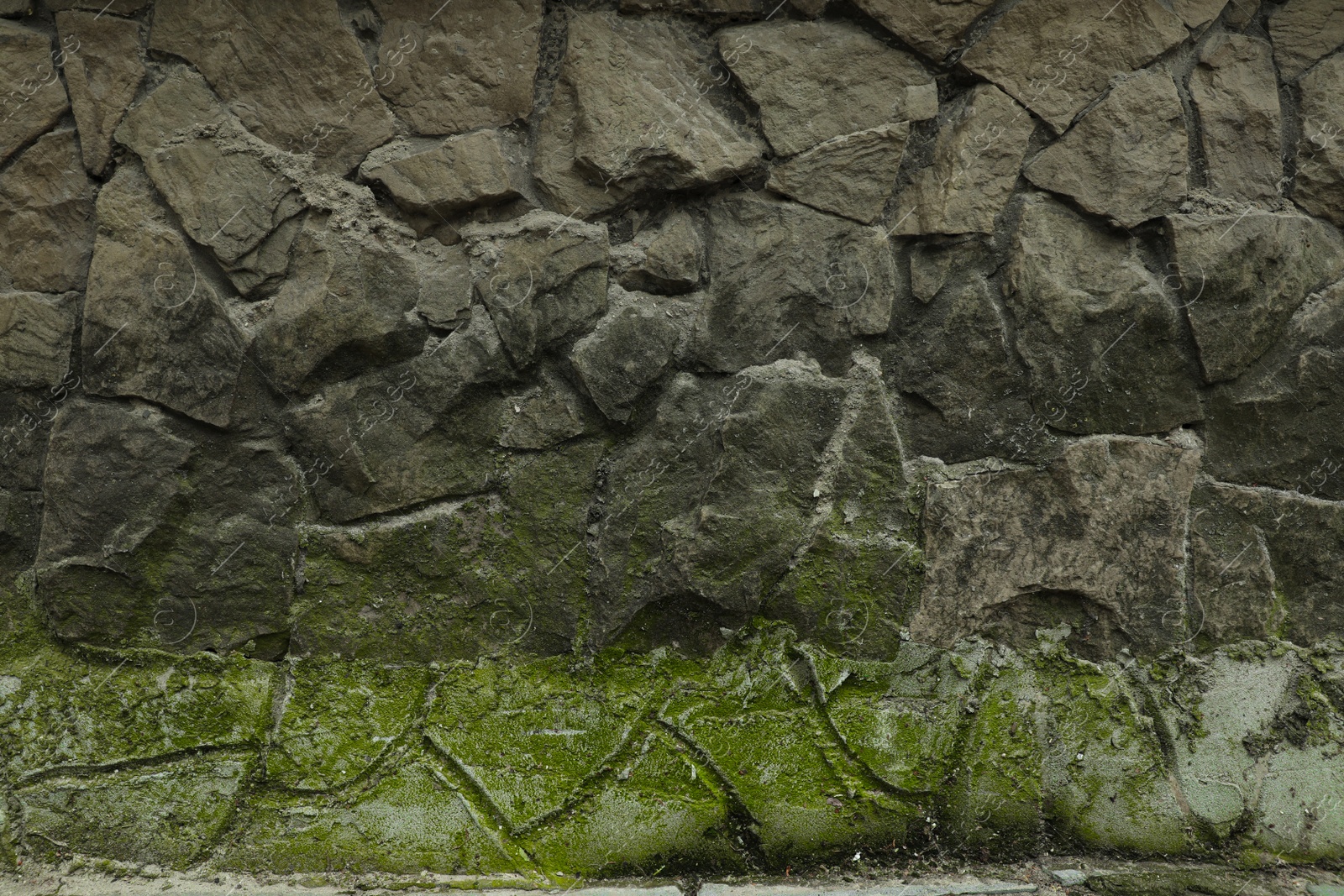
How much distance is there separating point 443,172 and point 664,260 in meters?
0.59

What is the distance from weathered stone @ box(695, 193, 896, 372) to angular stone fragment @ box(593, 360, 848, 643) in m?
0.10

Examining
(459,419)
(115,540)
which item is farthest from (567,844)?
(115,540)

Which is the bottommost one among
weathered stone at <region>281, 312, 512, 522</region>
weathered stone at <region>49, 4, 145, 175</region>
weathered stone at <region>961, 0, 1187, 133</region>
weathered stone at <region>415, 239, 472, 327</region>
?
weathered stone at <region>281, 312, 512, 522</region>

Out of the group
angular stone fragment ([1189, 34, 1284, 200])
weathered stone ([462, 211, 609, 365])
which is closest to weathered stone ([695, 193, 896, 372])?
weathered stone ([462, 211, 609, 365])

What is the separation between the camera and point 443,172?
243cm

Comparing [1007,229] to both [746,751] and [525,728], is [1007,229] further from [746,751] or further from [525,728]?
[525,728]

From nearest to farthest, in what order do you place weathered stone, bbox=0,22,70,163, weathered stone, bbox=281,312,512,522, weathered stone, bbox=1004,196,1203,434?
weathered stone, bbox=0,22,70,163 → weathered stone, bbox=281,312,512,522 → weathered stone, bbox=1004,196,1203,434

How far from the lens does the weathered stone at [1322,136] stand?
259cm

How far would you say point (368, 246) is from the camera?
242 centimetres

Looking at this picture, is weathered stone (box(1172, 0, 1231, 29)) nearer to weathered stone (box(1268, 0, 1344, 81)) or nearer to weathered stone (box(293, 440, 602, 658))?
weathered stone (box(1268, 0, 1344, 81))

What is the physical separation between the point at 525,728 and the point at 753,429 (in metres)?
0.96

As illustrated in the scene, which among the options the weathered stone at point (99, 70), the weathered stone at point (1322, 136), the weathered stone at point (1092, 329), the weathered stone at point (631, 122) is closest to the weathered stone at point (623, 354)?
the weathered stone at point (631, 122)

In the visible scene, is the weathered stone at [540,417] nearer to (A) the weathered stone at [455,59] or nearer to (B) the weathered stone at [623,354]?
(B) the weathered stone at [623,354]

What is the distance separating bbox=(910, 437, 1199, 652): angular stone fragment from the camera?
258 centimetres
